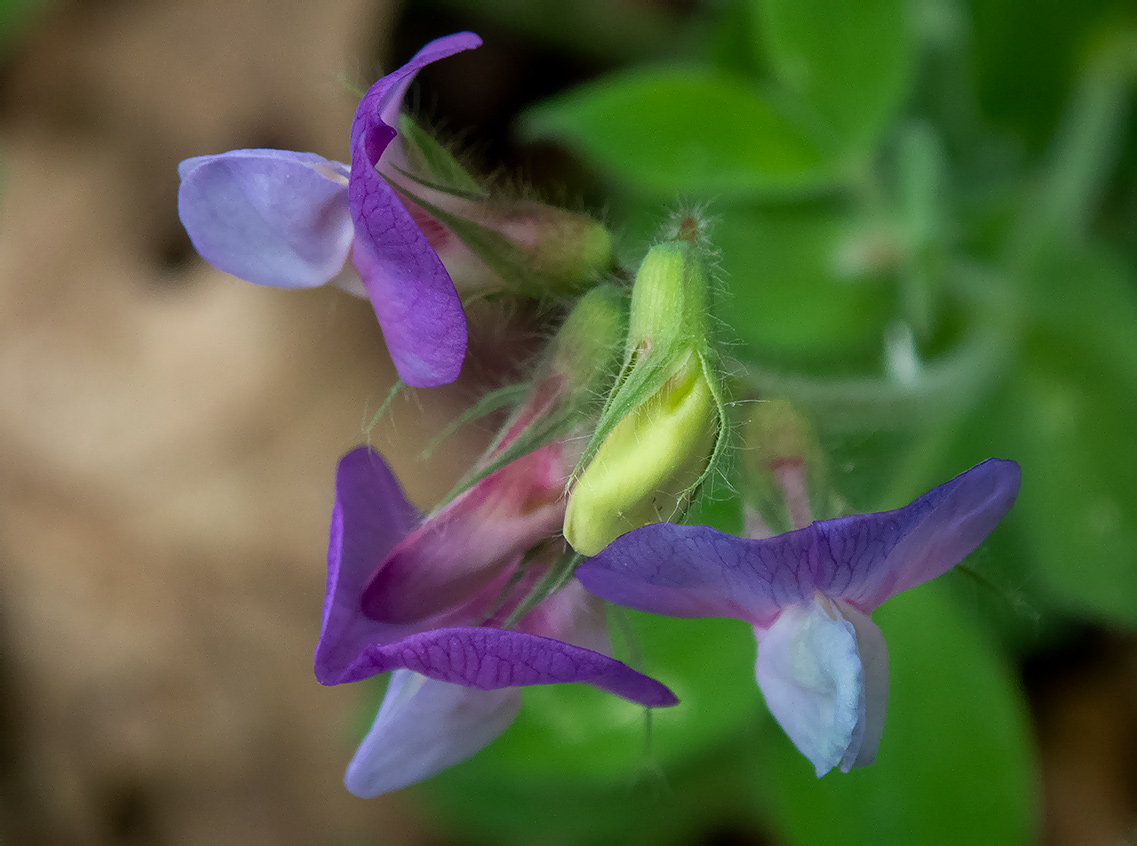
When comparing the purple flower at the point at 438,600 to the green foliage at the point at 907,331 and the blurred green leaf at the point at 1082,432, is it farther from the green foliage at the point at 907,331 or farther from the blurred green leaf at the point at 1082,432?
the blurred green leaf at the point at 1082,432

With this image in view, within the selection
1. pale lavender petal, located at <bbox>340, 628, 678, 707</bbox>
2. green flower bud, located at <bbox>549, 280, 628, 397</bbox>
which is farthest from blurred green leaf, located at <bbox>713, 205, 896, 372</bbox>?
pale lavender petal, located at <bbox>340, 628, 678, 707</bbox>

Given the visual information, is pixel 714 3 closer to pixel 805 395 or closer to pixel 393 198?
pixel 805 395

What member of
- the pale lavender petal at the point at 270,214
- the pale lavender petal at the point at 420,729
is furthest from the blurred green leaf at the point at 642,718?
the pale lavender petal at the point at 270,214

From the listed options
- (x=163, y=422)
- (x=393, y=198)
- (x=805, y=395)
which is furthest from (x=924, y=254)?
(x=163, y=422)

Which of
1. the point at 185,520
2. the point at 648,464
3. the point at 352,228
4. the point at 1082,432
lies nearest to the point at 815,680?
the point at 648,464

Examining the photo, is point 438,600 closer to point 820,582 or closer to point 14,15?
point 820,582
